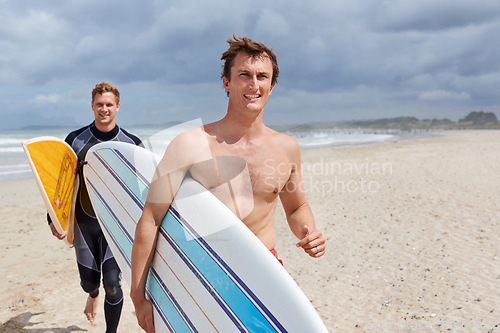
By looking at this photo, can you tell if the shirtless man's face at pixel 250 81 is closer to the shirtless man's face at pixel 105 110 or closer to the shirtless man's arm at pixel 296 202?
the shirtless man's arm at pixel 296 202

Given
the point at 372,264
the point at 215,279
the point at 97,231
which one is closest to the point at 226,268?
the point at 215,279

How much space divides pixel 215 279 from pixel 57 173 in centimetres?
231

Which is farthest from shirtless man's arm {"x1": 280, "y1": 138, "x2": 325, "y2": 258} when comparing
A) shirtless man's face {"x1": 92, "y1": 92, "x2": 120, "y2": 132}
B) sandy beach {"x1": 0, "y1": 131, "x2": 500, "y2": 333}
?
sandy beach {"x1": 0, "y1": 131, "x2": 500, "y2": 333}

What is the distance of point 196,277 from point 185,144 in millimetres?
596

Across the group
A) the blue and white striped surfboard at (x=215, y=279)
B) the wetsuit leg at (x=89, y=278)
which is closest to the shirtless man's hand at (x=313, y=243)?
the blue and white striped surfboard at (x=215, y=279)

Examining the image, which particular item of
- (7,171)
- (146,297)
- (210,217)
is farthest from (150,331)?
(7,171)

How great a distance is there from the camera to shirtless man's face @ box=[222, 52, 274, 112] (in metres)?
1.62

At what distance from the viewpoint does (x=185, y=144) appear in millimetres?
1614

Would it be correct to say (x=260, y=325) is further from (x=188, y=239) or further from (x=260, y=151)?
(x=260, y=151)

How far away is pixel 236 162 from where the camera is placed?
1.74 m

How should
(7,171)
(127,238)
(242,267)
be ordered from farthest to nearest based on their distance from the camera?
(7,171), (127,238), (242,267)

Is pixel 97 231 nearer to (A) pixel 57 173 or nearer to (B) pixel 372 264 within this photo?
(A) pixel 57 173

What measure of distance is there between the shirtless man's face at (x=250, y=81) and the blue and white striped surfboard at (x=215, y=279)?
17.1 inches

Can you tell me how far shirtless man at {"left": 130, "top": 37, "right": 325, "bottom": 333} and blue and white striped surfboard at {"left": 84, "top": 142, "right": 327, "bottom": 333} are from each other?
0.24ft
